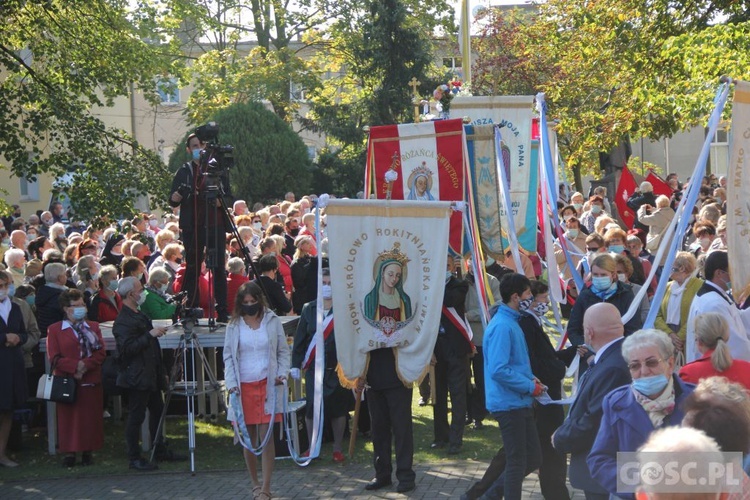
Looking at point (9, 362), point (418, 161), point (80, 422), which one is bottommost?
point (80, 422)

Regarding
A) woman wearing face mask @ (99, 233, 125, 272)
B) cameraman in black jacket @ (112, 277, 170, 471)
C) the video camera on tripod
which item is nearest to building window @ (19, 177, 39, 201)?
woman wearing face mask @ (99, 233, 125, 272)

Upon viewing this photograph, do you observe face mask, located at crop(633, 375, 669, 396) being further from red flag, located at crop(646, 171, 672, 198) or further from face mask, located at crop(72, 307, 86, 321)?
red flag, located at crop(646, 171, 672, 198)

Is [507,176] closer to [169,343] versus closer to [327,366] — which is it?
[327,366]

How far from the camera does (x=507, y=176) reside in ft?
45.7

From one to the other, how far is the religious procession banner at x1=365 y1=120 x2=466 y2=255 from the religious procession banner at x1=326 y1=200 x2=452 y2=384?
2.73 meters

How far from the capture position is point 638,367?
17.7 ft

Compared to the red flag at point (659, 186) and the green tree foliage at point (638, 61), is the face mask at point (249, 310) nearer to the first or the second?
the green tree foliage at point (638, 61)

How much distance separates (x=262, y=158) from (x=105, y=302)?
20.6 metres

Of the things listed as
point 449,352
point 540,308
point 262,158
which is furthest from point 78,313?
point 262,158

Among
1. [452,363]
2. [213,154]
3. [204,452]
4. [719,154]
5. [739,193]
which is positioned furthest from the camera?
[719,154]

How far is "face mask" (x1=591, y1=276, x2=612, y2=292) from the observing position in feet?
30.8

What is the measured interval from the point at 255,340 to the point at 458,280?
98.4 inches

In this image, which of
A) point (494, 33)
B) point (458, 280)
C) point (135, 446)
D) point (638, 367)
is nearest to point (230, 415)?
point (135, 446)

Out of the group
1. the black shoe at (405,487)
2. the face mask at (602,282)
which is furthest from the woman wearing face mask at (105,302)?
the face mask at (602,282)
